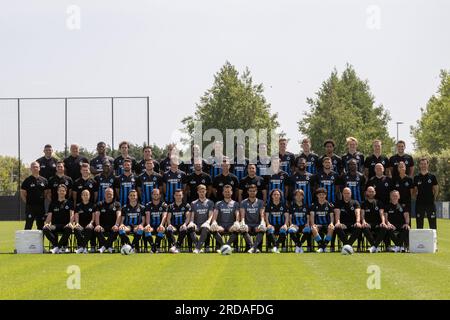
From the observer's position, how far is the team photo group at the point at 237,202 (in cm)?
2005

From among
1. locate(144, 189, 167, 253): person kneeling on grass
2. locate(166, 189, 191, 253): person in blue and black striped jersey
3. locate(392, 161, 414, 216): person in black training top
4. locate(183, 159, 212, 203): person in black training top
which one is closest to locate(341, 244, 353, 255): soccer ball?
locate(392, 161, 414, 216): person in black training top

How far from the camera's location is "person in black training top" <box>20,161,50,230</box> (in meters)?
21.1

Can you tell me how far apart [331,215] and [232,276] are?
6248 mm

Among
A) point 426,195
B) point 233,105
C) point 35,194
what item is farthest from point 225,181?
point 233,105

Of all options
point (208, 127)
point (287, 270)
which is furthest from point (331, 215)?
point (208, 127)

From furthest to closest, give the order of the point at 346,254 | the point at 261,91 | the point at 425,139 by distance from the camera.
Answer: the point at 425,139 → the point at 261,91 → the point at 346,254

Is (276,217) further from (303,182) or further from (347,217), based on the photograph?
(347,217)

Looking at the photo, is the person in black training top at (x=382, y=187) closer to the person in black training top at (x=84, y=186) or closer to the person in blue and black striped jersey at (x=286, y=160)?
the person in blue and black striped jersey at (x=286, y=160)

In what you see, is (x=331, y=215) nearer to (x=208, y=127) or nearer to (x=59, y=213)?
(x=59, y=213)

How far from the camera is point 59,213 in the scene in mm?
20812

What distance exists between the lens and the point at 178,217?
20312 millimetres

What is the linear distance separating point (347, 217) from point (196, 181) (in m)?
3.61

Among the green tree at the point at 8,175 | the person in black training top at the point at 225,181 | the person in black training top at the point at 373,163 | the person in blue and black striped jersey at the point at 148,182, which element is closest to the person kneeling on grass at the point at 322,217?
the person in black training top at the point at 373,163

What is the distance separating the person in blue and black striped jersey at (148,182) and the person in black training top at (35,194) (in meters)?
2.30
